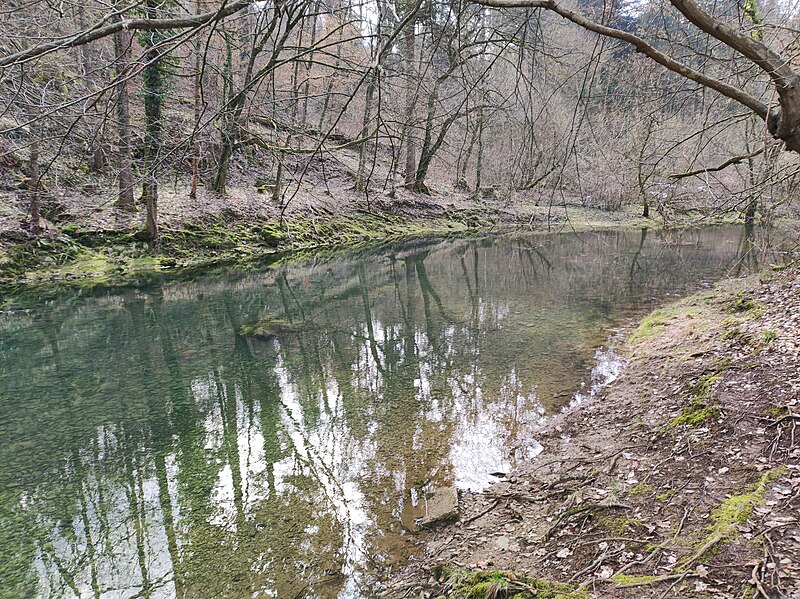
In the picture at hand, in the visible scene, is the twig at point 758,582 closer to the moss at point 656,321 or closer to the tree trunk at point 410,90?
the tree trunk at point 410,90

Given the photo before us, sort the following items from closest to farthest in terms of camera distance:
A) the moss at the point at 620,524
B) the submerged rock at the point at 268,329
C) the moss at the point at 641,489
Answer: the moss at the point at 620,524
the moss at the point at 641,489
the submerged rock at the point at 268,329

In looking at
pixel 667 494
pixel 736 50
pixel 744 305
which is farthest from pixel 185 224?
pixel 667 494

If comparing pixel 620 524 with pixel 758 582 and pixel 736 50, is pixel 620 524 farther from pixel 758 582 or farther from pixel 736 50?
pixel 736 50

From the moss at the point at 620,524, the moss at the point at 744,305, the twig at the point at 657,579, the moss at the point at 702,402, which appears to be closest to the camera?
the twig at the point at 657,579

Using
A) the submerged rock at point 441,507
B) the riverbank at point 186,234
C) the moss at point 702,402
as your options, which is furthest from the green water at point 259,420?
the riverbank at point 186,234

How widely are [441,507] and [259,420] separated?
2.72 m

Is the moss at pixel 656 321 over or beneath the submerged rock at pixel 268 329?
beneath

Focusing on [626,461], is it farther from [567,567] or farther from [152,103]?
[152,103]

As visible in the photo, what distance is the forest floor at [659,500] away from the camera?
2367 millimetres

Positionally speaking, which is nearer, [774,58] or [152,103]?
[774,58]

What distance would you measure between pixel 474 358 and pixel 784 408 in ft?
14.9

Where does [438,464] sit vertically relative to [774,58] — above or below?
below

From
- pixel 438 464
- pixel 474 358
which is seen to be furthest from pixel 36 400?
pixel 474 358

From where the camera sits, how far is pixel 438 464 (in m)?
4.78
